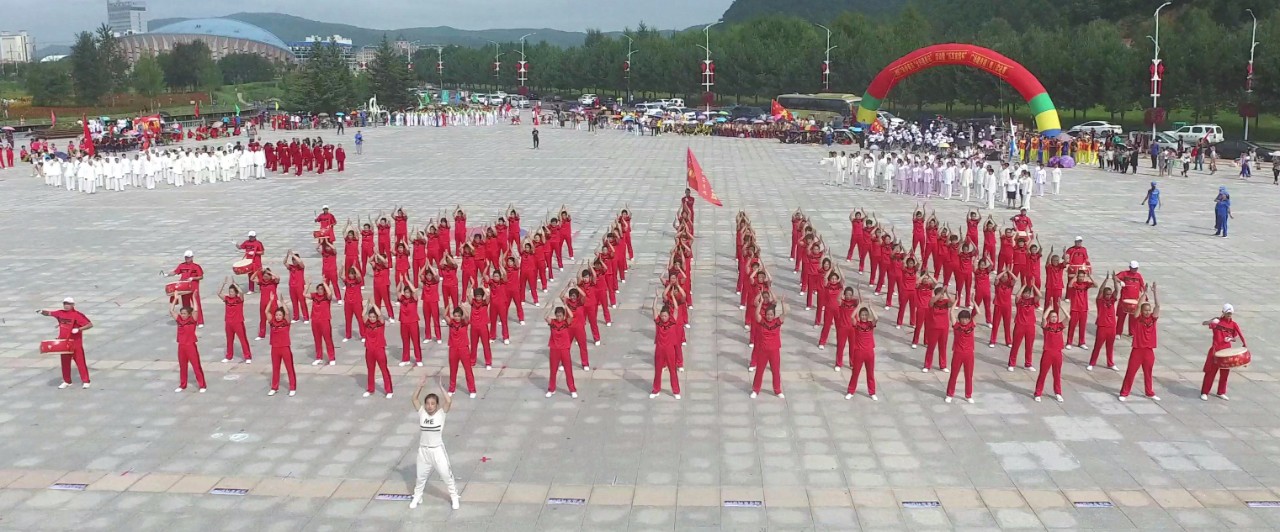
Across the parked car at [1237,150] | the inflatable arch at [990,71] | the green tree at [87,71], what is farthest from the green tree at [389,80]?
the parked car at [1237,150]

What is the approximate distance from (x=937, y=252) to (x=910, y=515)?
32.0ft

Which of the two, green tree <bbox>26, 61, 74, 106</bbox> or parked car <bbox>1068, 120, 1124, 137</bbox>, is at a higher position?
green tree <bbox>26, 61, 74, 106</bbox>

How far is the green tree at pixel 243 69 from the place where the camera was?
137 m

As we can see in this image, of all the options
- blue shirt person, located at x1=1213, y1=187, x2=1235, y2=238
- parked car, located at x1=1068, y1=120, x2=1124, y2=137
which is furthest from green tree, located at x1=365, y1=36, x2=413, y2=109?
blue shirt person, located at x1=1213, y1=187, x2=1235, y2=238

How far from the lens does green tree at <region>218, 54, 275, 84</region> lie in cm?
13700

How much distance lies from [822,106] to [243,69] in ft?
315

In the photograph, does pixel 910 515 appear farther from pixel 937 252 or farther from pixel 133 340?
pixel 133 340

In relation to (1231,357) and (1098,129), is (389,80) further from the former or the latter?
(1231,357)

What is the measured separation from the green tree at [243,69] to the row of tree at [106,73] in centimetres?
2815

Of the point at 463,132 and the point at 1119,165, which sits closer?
the point at 1119,165

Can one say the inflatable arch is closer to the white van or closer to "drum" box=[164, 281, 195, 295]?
the white van

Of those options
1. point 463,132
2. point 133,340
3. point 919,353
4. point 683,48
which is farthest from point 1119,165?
point 683,48

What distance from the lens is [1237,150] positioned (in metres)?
42.5

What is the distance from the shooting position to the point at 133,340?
14.8m
